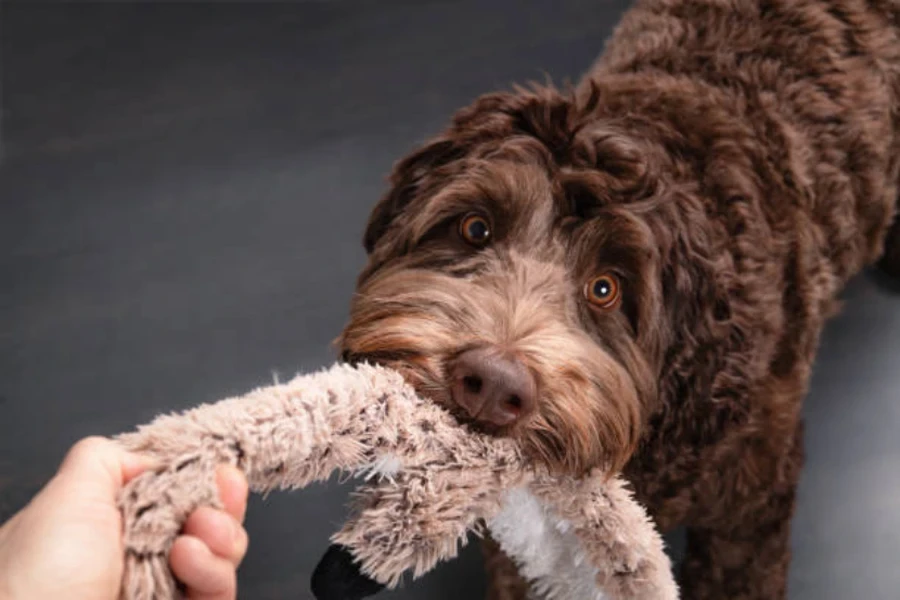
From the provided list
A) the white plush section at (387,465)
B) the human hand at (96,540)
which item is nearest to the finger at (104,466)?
the human hand at (96,540)

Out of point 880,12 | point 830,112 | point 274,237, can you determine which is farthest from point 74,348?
point 880,12

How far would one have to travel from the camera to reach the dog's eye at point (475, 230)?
70.6 inches

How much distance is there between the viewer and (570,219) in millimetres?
1734

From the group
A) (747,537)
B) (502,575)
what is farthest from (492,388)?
(747,537)

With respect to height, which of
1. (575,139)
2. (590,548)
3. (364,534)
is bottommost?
(590,548)

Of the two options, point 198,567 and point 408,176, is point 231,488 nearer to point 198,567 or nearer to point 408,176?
point 198,567

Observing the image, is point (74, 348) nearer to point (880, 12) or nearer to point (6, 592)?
point (6, 592)

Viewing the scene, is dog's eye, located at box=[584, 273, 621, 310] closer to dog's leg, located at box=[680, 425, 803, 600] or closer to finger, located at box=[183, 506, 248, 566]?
dog's leg, located at box=[680, 425, 803, 600]

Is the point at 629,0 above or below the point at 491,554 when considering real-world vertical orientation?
above

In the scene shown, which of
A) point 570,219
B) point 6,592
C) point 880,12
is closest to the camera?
point 6,592

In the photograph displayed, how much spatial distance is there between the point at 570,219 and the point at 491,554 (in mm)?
1022

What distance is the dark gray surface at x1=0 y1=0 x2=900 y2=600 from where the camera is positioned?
2654 mm

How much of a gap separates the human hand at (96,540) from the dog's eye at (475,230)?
829 millimetres

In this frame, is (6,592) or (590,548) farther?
(590,548)
